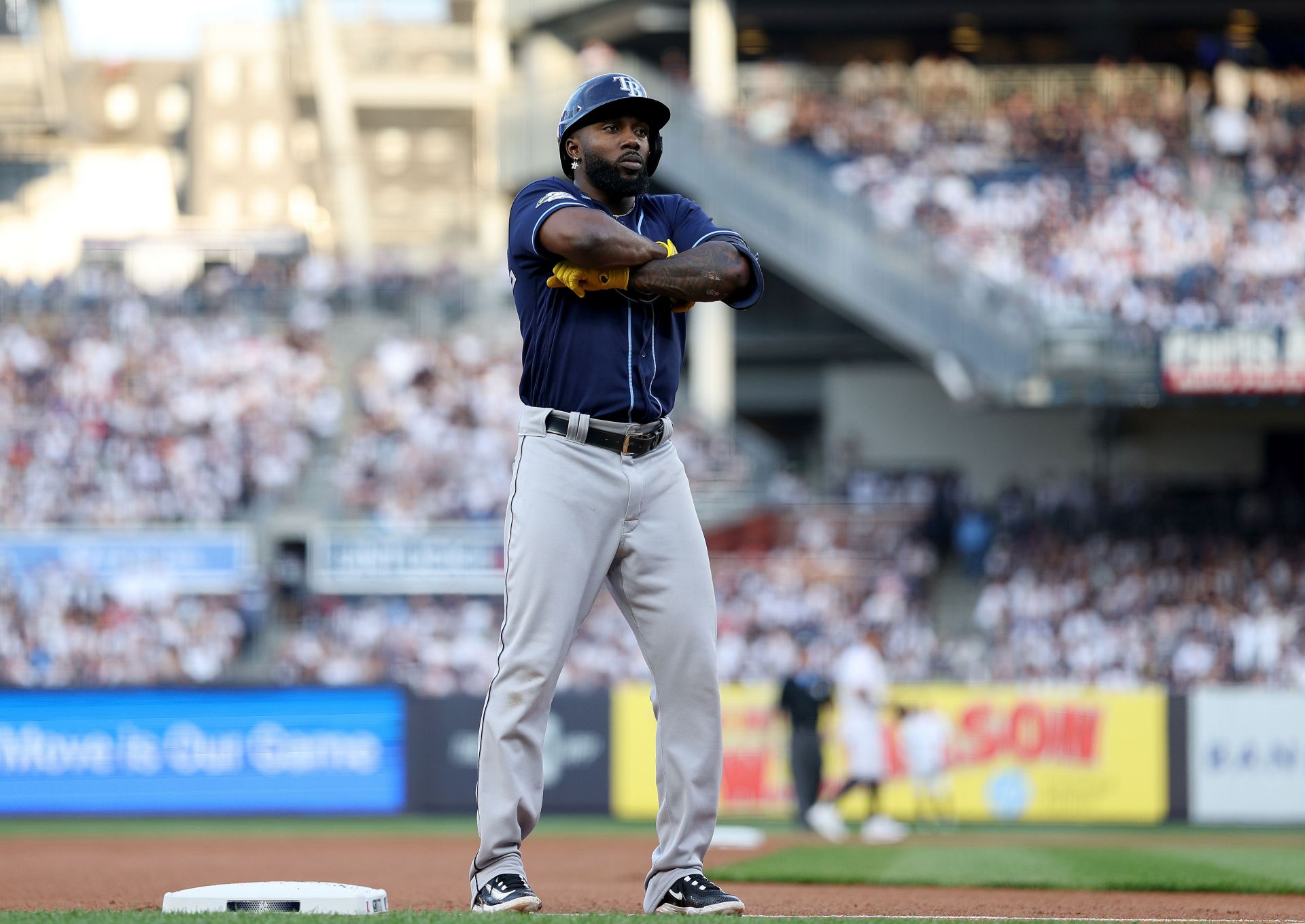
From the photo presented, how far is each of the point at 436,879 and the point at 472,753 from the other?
8955 mm

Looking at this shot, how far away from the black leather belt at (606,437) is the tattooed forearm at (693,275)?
0.43 metres

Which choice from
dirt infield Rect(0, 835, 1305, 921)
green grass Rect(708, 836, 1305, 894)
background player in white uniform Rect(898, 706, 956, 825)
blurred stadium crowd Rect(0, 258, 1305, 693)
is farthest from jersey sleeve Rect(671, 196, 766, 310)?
blurred stadium crowd Rect(0, 258, 1305, 693)

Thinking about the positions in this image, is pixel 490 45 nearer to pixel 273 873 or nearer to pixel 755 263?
pixel 273 873

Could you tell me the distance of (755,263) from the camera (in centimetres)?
542

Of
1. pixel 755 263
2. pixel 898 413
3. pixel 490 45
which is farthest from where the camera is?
pixel 490 45

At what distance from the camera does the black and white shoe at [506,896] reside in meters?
5.16

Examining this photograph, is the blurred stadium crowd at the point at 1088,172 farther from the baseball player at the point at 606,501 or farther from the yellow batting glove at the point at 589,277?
the yellow batting glove at the point at 589,277

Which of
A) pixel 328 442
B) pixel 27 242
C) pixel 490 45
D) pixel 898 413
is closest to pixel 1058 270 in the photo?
pixel 898 413

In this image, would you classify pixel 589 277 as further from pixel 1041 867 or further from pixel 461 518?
pixel 461 518

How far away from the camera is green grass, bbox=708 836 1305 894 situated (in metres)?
8.52

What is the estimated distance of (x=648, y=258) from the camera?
17.2ft

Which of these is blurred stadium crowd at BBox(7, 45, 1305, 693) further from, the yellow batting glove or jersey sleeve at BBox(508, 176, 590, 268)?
the yellow batting glove

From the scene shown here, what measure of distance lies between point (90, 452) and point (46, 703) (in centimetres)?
673

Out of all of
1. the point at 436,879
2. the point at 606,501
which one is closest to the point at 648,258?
the point at 606,501
